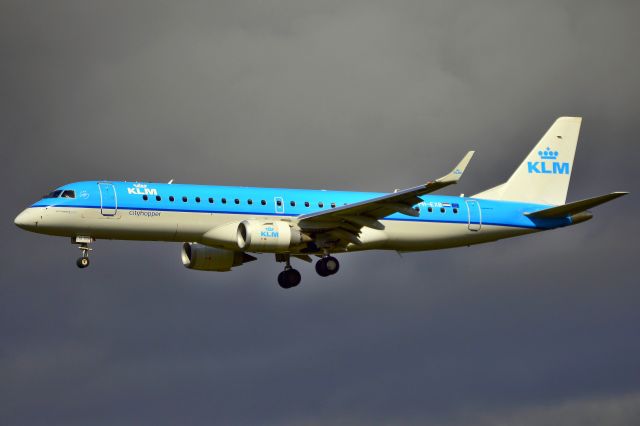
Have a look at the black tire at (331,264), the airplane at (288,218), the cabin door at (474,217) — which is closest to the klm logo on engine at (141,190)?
the airplane at (288,218)

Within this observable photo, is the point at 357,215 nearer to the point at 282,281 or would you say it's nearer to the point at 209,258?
the point at 282,281

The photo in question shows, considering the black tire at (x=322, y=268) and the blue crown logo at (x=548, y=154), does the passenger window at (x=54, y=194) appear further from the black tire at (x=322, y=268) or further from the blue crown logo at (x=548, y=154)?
the blue crown logo at (x=548, y=154)

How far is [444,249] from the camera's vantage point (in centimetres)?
7238

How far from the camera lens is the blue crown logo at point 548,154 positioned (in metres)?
76.1

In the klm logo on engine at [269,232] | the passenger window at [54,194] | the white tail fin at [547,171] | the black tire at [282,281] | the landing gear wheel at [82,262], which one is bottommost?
the black tire at [282,281]

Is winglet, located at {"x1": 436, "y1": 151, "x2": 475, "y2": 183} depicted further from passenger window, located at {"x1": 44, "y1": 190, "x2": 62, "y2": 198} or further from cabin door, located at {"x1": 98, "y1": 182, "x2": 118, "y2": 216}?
passenger window, located at {"x1": 44, "y1": 190, "x2": 62, "y2": 198}

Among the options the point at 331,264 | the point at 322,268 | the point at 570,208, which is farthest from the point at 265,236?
the point at 570,208

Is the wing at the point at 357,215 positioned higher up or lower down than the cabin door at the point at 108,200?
lower down

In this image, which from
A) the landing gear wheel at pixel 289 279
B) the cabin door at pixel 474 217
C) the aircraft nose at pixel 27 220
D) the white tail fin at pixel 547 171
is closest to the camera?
the aircraft nose at pixel 27 220

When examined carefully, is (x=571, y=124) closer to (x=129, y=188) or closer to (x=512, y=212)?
(x=512, y=212)

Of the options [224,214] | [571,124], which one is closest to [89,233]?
[224,214]

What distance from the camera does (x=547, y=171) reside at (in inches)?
2968

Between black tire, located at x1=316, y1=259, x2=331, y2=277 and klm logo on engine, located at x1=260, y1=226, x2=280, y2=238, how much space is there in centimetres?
394

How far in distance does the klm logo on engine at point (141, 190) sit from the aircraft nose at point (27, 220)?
443 centimetres
